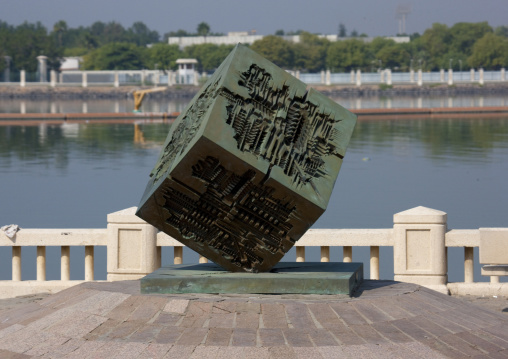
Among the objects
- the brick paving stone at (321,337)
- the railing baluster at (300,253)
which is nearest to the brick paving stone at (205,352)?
the brick paving stone at (321,337)

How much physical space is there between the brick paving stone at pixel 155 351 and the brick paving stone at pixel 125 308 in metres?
0.75

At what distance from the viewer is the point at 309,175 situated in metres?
9.73

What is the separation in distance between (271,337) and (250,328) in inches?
10.9

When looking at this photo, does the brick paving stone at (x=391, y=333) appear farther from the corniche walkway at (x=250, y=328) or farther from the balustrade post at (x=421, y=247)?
the balustrade post at (x=421, y=247)

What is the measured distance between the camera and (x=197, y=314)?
8922 millimetres

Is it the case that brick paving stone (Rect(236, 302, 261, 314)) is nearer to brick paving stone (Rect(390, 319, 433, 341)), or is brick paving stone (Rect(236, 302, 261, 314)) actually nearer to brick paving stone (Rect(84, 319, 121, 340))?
brick paving stone (Rect(84, 319, 121, 340))

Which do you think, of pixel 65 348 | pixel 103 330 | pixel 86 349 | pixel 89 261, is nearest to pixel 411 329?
pixel 103 330

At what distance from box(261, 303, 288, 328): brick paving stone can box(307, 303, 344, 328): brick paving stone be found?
292mm

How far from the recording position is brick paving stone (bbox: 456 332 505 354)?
862 cm

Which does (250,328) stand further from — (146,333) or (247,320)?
(146,333)

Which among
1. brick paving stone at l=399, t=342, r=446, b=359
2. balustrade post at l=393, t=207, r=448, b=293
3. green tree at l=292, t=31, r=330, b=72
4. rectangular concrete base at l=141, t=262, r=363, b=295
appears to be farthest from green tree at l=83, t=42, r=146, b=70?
brick paving stone at l=399, t=342, r=446, b=359

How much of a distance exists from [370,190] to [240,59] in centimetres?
2915

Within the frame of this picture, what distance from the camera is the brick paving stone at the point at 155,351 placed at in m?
8.16

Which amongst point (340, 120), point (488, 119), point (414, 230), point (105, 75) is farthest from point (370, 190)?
point (105, 75)
